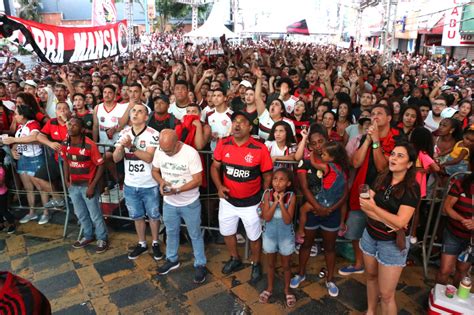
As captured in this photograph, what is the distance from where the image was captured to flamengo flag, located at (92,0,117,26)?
11.1m

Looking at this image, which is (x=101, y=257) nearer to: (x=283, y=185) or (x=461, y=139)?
(x=283, y=185)

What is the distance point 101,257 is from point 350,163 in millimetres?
3339

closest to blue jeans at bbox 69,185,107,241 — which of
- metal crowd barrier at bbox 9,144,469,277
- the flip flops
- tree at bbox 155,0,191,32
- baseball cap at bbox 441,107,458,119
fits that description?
metal crowd barrier at bbox 9,144,469,277

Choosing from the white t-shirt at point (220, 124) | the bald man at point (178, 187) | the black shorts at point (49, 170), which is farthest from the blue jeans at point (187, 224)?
the black shorts at point (49, 170)

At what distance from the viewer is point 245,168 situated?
12.6ft

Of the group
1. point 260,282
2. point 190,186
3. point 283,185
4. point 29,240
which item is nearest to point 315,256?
point 260,282

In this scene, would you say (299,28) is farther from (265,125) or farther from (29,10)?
(29,10)

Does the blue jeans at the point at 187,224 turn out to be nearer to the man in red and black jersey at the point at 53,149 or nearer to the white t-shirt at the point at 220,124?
the white t-shirt at the point at 220,124

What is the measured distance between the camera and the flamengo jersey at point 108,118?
18.0ft

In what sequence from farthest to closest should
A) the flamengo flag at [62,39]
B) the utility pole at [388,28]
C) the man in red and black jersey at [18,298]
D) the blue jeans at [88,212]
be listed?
the utility pole at [388,28]
the flamengo flag at [62,39]
the blue jeans at [88,212]
the man in red and black jersey at [18,298]

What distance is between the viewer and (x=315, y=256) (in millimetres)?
4699

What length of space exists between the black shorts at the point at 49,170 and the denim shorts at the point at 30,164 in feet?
0.20

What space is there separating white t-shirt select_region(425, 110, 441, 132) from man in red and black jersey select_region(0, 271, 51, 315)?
238 inches

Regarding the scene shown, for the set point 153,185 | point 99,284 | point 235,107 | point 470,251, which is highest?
point 235,107
